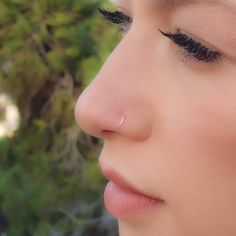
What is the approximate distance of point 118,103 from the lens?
0.70 m

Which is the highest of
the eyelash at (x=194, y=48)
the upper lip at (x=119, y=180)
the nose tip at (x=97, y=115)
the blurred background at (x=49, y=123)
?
the eyelash at (x=194, y=48)

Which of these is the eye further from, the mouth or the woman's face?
the mouth

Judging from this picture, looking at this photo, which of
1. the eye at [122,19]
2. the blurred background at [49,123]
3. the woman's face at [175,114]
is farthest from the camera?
the blurred background at [49,123]

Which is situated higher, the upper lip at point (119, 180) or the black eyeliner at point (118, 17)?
the black eyeliner at point (118, 17)

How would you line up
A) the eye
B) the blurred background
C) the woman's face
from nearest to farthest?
the woman's face → the eye → the blurred background

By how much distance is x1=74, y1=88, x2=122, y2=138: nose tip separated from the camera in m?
0.70

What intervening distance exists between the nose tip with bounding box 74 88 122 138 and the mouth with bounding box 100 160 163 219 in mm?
53

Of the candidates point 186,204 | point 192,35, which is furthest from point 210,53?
point 186,204

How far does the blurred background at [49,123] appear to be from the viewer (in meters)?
1.79

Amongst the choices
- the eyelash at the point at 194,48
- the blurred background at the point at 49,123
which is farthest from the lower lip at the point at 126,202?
the blurred background at the point at 49,123

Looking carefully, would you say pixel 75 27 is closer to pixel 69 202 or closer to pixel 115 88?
pixel 69 202

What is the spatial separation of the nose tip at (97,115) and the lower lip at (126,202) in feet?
0.26

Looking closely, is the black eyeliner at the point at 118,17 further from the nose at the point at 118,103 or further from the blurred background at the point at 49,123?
the blurred background at the point at 49,123

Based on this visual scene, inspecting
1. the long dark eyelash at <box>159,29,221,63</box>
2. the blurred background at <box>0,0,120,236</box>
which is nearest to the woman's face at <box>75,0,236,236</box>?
the long dark eyelash at <box>159,29,221,63</box>
